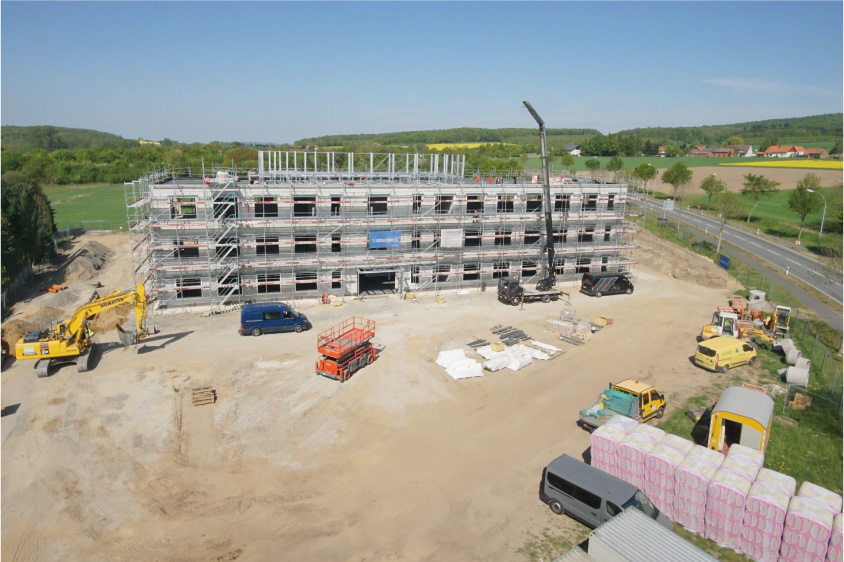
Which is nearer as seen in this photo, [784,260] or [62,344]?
[62,344]

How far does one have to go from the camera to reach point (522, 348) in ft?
89.0

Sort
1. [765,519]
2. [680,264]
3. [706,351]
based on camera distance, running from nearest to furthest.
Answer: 1. [765,519]
2. [706,351]
3. [680,264]

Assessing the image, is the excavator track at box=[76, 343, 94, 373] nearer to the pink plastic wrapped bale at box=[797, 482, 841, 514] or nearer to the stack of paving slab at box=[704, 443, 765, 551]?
the stack of paving slab at box=[704, 443, 765, 551]

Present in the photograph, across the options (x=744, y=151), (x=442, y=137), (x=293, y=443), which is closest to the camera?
(x=293, y=443)

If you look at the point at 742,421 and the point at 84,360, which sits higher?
the point at 742,421

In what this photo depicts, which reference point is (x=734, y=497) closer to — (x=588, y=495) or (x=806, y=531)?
(x=806, y=531)

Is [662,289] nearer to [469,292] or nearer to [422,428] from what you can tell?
[469,292]

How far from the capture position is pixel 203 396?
21.4m

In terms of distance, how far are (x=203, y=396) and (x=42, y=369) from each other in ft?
25.6

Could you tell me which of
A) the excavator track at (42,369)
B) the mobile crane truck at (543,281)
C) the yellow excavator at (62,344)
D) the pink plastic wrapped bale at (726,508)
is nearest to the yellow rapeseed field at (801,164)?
the mobile crane truck at (543,281)

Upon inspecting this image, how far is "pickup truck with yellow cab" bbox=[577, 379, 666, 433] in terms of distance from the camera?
19.9 metres

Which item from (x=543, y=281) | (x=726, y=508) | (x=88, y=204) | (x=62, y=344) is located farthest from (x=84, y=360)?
(x=88, y=204)

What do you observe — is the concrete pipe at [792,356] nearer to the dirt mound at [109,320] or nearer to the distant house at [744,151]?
the dirt mound at [109,320]

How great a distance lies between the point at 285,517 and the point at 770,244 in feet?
183
